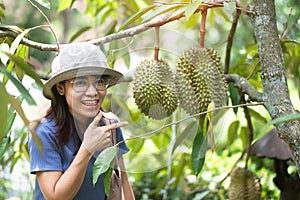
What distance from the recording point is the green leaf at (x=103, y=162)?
3.87 feet

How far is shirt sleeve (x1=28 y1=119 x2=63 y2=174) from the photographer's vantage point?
1.40 metres

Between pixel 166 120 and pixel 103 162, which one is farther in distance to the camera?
pixel 166 120

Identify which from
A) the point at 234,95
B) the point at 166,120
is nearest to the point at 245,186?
the point at 234,95

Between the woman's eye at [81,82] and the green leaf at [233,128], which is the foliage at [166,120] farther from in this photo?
the woman's eye at [81,82]

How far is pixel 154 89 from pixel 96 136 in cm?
17

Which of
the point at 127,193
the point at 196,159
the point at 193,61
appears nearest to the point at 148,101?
the point at 193,61

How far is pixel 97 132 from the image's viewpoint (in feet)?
4.25

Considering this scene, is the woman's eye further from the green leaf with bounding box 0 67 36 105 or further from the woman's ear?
the green leaf with bounding box 0 67 36 105

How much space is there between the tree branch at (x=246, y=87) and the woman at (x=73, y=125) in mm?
317

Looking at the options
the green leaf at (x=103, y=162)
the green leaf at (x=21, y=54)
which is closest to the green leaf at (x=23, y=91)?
the green leaf at (x=103, y=162)

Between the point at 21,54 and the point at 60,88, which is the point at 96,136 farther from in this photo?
the point at 21,54

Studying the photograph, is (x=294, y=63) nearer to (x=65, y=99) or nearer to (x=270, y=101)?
(x=270, y=101)

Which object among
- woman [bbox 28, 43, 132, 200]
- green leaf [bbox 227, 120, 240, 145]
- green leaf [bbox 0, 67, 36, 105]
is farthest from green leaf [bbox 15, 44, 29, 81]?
green leaf [bbox 227, 120, 240, 145]

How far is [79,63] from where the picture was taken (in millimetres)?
1354
